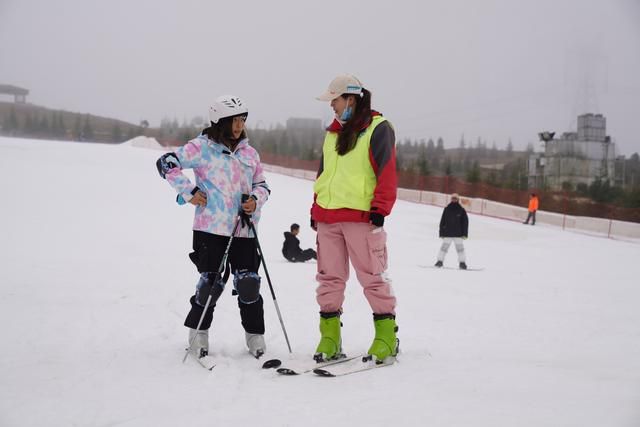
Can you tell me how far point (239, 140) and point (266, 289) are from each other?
3.68 m

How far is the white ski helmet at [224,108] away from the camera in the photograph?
4172 millimetres

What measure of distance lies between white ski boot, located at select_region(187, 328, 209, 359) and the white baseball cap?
2046 millimetres

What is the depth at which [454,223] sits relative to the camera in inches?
489

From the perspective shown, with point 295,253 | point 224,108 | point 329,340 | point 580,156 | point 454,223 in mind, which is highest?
point 580,156

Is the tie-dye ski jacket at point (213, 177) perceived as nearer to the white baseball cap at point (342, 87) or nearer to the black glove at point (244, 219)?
the black glove at point (244, 219)

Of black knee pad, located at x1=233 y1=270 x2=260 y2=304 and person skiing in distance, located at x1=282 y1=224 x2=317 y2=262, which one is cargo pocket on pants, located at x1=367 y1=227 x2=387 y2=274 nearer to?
black knee pad, located at x1=233 y1=270 x2=260 y2=304

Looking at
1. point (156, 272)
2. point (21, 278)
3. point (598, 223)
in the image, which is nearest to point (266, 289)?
point (156, 272)

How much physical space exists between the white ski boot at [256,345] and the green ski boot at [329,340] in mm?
435

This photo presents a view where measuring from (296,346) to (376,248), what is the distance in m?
1.21

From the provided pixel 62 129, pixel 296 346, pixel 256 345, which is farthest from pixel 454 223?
pixel 62 129

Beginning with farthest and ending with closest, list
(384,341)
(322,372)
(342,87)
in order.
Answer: (342,87)
(384,341)
(322,372)

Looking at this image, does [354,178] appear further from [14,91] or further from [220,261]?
[14,91]

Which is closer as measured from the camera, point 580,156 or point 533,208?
point 533,208

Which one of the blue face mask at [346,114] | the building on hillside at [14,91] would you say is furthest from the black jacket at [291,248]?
the building on hillside at [14,91]
